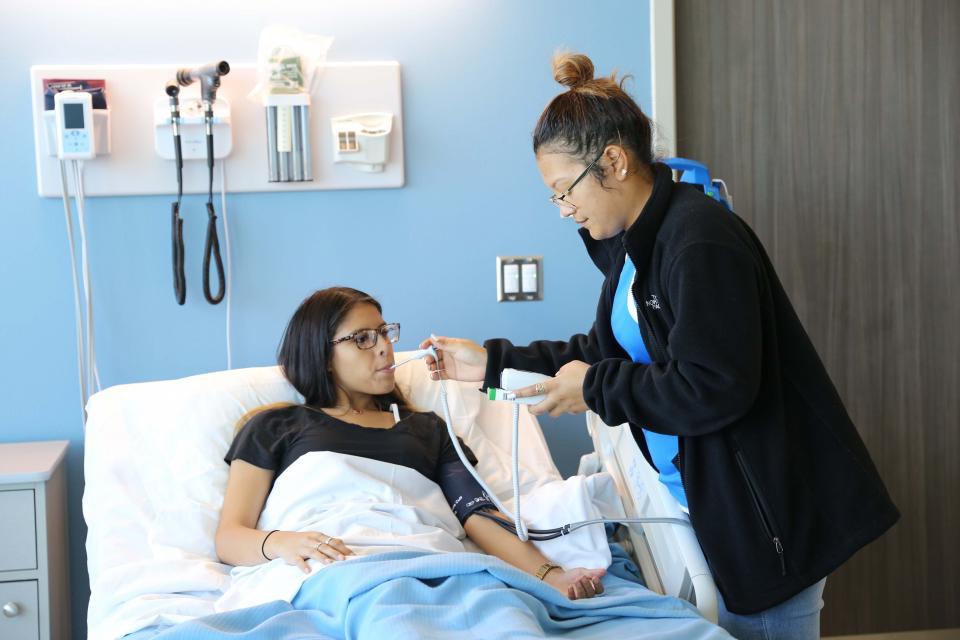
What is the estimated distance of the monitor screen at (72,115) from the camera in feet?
8.14

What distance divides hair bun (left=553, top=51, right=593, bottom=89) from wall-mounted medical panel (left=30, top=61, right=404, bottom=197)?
3.24ft

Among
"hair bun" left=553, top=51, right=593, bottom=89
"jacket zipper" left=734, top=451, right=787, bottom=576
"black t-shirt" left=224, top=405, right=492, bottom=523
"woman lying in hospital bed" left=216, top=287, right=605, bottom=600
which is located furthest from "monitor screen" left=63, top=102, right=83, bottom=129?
"jacket zipper" left=734, top=451, right=787, bottom=576

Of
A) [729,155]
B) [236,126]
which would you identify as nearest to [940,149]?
[729,155]

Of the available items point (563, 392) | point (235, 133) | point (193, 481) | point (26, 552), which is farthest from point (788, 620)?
point (235, 133)

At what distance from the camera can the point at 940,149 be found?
2.91m

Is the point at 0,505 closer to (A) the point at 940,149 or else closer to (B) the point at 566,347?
(B) the point at 566,347

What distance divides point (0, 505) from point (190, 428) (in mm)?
453

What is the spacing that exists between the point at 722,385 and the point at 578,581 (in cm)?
62

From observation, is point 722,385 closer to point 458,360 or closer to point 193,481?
point 458,360

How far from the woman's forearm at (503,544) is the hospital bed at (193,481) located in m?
0.16

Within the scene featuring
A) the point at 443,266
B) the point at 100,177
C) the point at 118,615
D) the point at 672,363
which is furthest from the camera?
the point at 443,266

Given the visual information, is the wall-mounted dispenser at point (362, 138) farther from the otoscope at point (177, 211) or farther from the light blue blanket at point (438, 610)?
the light blue blanket at point (438, 610)

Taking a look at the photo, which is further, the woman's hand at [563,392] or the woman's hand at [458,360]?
the woman's hand at [458,360]

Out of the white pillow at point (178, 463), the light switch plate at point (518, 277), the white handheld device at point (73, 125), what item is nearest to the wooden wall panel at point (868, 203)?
the light switch plate at point (518, 277)
